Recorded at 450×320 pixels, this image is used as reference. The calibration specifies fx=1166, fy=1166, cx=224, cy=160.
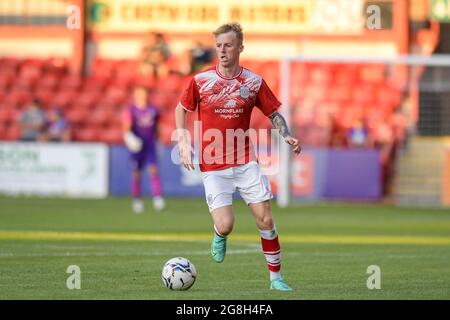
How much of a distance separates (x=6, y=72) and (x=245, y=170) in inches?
999


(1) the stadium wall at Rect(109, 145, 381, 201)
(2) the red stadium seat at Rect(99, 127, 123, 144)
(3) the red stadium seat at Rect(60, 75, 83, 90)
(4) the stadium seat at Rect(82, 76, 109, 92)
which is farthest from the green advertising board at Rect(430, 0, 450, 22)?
(3) the red stadium seat at Rect(60, 75, 83, 90)

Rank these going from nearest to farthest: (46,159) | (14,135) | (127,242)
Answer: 1. (127,242)
2. (46,159)
3. (14,135)

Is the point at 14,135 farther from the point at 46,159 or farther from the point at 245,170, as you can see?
the point at 245,170

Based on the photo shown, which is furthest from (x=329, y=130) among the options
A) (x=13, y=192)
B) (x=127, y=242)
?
(x=127, y=242)

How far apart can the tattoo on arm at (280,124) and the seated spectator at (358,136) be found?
17.0 meters

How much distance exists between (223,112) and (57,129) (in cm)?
1948

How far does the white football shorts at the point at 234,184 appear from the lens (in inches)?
424

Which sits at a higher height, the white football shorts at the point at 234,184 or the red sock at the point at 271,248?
the white football shorts at the point at 234,184

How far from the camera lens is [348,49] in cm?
3381

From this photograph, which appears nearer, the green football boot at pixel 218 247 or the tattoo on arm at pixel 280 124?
the tattoo on arm at pixel 280 124

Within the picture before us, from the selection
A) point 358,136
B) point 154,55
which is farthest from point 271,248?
point 154,55

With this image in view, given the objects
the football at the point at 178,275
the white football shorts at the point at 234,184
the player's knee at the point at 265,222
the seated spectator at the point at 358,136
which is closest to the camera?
the football at the point at 178,275

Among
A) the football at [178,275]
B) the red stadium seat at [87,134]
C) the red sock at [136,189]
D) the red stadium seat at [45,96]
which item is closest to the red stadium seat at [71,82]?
the red stadium seat at [45,96]

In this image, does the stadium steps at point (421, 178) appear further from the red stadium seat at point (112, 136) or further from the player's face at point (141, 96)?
the red stadium seat at point (112, 136)
